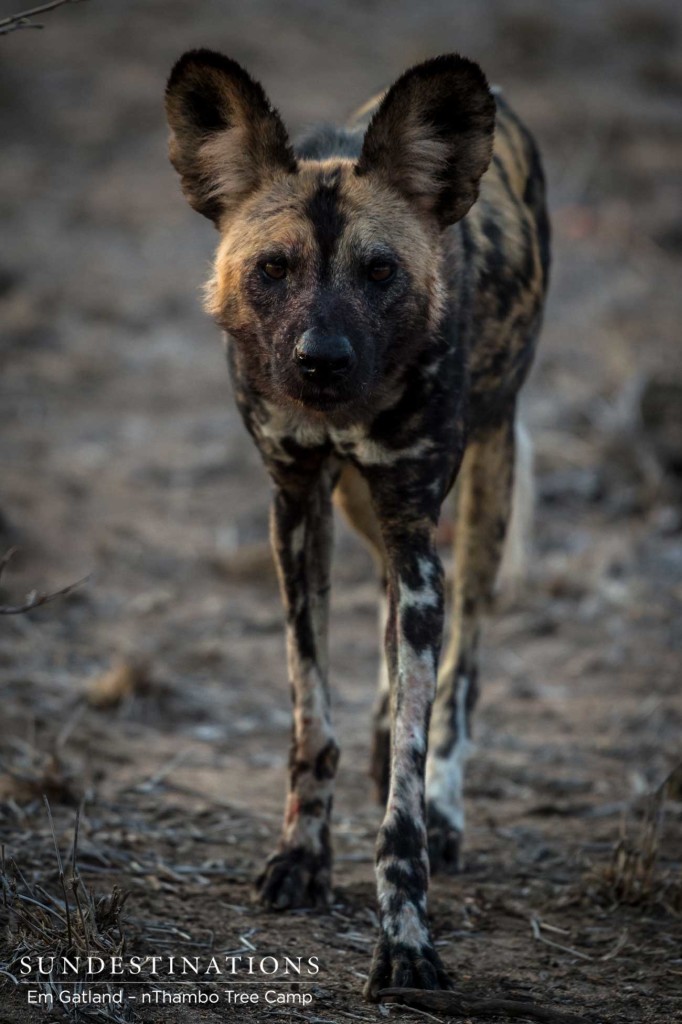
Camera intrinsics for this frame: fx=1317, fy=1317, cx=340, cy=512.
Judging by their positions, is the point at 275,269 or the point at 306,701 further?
the point at 306,701

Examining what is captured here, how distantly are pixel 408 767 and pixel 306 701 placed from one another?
0.41 meters

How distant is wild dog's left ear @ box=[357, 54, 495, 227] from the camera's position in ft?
8.57

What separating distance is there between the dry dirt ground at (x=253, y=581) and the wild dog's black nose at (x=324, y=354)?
109 centimetres

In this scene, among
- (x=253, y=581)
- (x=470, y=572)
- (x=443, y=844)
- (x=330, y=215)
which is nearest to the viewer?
(x=330, y=215)

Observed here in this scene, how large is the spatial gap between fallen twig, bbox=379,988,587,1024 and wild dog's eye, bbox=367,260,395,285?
1322 millimetres

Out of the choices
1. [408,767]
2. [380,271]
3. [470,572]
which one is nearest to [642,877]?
[408,767]

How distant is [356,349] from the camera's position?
249 centimetres

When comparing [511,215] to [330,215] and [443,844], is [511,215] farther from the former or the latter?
[443,844]

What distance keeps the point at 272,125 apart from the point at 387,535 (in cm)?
87

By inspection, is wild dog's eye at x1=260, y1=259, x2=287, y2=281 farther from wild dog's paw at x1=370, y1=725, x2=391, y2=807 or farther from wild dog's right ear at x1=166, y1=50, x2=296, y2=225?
wild dog's paw at x1=370, y1=725, x2=391, y2=807

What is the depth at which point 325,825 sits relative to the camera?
288 centimetres

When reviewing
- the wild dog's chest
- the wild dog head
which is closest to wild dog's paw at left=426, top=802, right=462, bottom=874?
the wild dog's chest

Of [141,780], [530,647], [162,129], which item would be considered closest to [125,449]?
[530,647]

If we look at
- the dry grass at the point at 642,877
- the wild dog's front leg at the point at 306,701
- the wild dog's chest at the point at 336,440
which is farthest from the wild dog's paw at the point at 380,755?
the wild dog's chest at the point at 336,440
